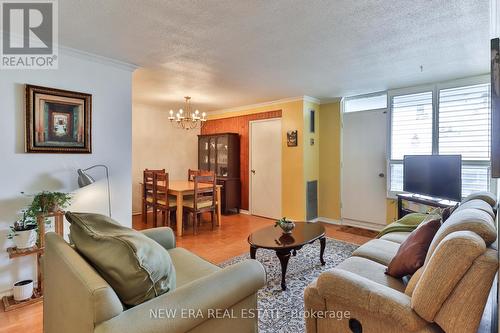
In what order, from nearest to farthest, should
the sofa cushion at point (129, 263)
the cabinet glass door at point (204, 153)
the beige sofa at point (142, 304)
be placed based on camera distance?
the beige sofa at point (142, 304) < the sofa cushion at point (129, 263) < the cabinet glass door at point (204, 153)

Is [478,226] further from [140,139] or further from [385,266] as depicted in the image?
[140,139]

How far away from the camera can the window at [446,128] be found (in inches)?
136

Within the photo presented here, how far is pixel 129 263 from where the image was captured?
3.66 ft

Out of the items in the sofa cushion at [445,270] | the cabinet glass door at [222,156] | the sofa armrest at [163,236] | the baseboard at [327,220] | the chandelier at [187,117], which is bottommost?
the baseboard at [327,220]

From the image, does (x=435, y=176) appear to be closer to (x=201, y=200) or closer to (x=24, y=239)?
(x=201, y=200)

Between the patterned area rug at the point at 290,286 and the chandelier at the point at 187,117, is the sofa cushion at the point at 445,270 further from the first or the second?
the chandelier at the point at 187,117

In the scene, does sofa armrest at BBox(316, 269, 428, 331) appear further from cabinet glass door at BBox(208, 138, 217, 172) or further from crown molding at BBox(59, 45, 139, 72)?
cabinet glass door at BBox(208, 138, 217, 172)

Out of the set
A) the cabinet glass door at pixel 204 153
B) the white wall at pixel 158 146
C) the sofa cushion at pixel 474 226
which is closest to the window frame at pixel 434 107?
the sofa cushion at pixel 474 226

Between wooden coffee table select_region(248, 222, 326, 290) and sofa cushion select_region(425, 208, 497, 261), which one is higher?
sofa cushion select_region(425, 208, 497, 261)

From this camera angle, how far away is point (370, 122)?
14.7 ft

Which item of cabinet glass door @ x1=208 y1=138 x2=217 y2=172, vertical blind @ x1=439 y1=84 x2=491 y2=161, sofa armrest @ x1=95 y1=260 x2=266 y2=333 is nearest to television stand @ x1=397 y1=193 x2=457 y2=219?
vertical blind @ x1=439 y1=84 x2=491 y2=161

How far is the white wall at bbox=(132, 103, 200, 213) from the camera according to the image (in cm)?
568

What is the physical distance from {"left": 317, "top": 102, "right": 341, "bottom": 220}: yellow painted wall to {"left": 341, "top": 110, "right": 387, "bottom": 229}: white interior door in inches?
5.4

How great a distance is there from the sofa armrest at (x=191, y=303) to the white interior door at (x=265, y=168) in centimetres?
381
